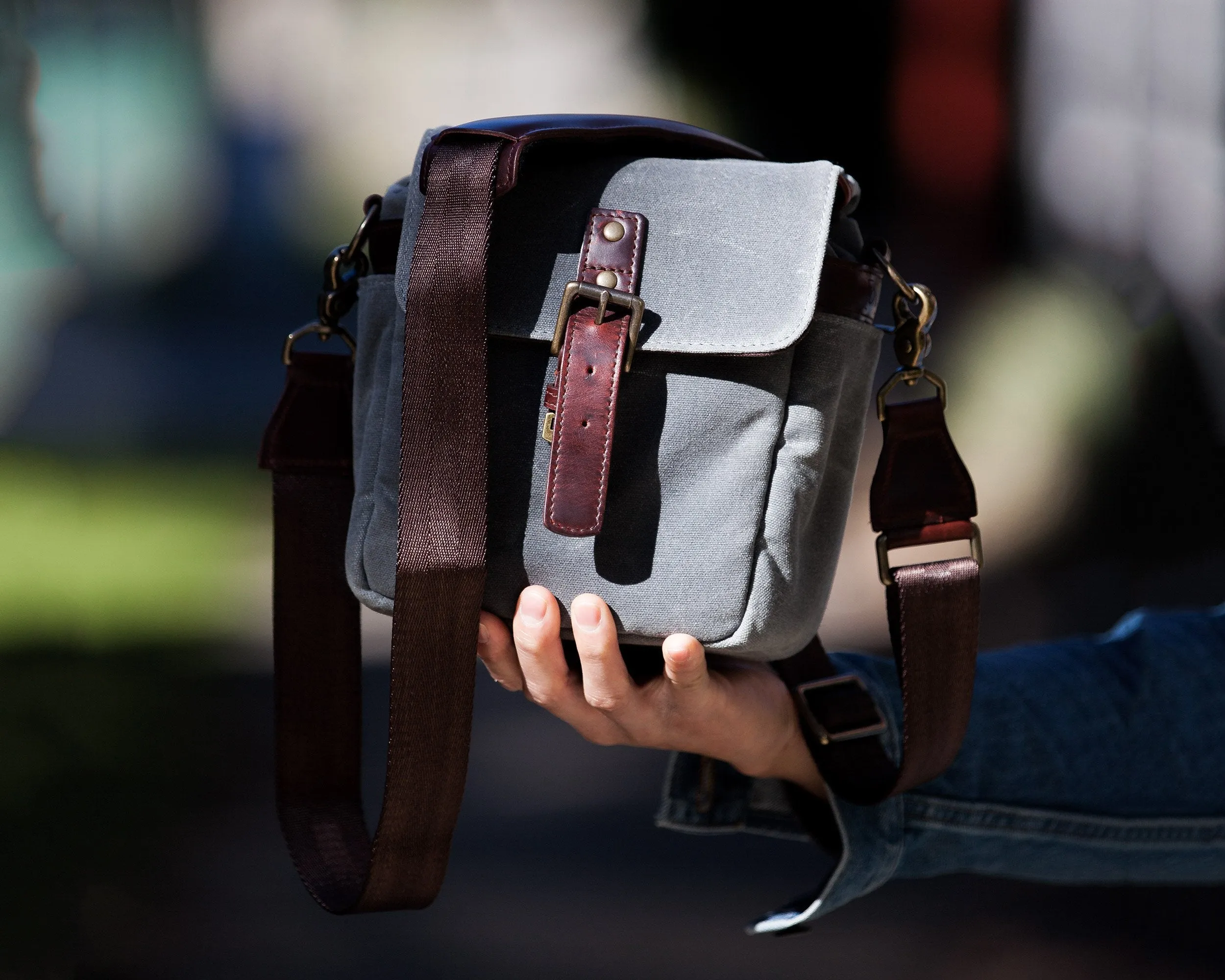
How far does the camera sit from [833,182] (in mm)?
754

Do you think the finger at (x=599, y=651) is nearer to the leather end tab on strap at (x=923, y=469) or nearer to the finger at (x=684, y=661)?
the finger at (x=684, y=661)

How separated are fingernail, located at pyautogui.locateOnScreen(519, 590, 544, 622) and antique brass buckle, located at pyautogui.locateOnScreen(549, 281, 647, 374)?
0.18m

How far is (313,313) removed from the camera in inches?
62.6

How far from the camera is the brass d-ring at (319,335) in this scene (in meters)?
0.90

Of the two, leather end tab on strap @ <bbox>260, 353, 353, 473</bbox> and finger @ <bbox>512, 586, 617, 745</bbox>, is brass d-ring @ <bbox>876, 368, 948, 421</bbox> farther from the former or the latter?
leather end tab on strap @ <bbox>260, 353, 353, 473</bbox>

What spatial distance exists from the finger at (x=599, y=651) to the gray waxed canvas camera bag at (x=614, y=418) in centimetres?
2

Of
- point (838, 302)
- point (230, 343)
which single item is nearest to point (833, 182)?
point (838, 302)

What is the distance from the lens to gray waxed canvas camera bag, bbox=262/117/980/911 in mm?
744

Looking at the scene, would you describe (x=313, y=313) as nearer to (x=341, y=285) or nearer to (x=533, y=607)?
(x=341, y=285)

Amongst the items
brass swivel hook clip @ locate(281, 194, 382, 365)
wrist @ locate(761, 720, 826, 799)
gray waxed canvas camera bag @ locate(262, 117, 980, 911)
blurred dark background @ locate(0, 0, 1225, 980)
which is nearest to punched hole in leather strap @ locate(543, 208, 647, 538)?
gray waxed canvas camera bag @ locate(262, 117, 980, 911)

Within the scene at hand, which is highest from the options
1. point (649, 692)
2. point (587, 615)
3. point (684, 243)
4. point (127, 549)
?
point (684, 243)

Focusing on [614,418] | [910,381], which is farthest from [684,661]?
[910,381]

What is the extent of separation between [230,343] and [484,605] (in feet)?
3.02

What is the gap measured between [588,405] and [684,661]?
20 cm
